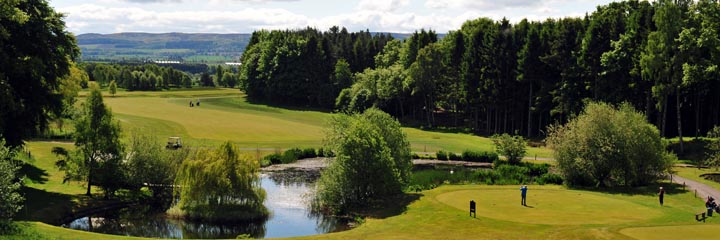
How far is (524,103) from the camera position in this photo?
4043 inches

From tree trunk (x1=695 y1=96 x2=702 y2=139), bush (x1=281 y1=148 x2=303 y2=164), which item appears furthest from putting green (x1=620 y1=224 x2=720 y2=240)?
tree trunk (x1=695 y1=96 x2=702 y2=139)

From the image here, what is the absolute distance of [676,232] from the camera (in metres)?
39.9

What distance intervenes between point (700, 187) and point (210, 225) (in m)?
39.6

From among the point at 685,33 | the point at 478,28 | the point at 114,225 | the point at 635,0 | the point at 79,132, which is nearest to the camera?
the point at 114,225

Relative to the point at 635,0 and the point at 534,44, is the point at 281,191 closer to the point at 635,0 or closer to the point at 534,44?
the point at 534,44

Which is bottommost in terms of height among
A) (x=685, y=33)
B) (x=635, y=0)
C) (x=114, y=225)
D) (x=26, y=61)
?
(x=114, y=225)

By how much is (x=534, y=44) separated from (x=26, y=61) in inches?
2694

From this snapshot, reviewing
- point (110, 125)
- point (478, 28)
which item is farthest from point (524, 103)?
point (110, 125)

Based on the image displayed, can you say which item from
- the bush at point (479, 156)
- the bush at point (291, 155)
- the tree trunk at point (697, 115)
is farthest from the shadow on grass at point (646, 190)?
the bush at point (291, 155)

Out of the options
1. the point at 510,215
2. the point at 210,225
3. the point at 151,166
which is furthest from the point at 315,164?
the point at 510,215

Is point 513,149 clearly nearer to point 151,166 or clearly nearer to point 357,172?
point 357,172

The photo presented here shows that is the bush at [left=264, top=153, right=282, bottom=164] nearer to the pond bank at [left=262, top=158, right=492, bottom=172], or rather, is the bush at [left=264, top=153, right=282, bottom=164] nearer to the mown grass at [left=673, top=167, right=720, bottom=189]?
the pond bank at [left=262, top=158, right=492, bottom=172]

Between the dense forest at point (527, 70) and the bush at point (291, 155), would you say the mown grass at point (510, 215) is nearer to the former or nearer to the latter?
the dense forest at point (527, 70)

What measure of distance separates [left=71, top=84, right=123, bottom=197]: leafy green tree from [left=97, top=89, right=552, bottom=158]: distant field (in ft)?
54.0
